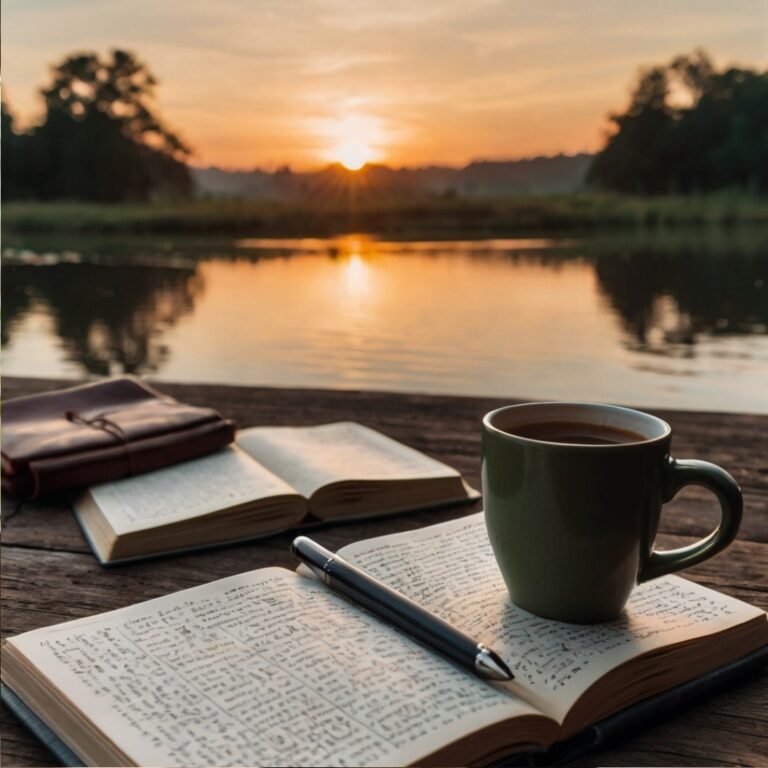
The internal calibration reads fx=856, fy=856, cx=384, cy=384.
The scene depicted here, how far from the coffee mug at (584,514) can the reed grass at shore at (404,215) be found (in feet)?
15.1

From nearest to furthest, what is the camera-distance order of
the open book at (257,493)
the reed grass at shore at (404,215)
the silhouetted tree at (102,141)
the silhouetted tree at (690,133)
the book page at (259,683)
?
1. the book page at (259,683)
2. the open book at (257,493)
3. the silhouetted tree at (690,133)
4. the reed grass at shore at (404,215)
5. the silhouetted tree at (102,141)

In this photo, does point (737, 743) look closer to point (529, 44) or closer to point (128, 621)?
point (128, 621)

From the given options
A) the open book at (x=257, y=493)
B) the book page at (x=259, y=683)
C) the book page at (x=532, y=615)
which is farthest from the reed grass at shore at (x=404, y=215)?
A: the book page at (x=259, y=683)

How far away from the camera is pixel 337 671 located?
1.61ft

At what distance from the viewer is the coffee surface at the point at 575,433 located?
61 cm

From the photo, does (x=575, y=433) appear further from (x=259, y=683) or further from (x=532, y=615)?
(x=259, y=683)

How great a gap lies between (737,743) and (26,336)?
5482 millimetres

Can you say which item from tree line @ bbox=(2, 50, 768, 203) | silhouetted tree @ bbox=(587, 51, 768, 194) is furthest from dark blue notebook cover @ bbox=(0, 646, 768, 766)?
silhouetted tree @ bbox=(587, 51, 768, 194)

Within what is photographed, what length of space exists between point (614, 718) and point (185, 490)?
52 cm

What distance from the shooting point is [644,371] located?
5.09m

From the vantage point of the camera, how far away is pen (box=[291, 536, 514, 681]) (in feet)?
1.57

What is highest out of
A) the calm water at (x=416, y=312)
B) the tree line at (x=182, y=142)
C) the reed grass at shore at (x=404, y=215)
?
the tree line at (x=182, y=142)

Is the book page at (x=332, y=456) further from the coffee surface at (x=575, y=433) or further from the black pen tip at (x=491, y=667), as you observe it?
the black pen tip at (x=491, y=667)

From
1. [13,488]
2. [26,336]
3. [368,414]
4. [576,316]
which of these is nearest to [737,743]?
[13,488]
